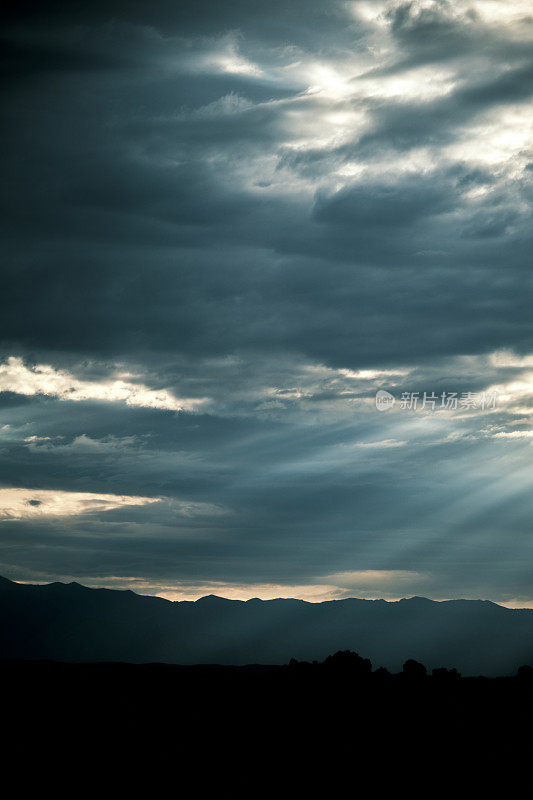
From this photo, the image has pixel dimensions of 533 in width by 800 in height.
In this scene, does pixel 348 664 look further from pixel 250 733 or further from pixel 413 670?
pixel 250 733

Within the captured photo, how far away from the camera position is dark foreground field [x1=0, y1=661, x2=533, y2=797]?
42.6 meters

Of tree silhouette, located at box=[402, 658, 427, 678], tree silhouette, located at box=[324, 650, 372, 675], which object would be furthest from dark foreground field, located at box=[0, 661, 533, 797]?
tree silhouette, located at box=[324, 650, 372, 675]

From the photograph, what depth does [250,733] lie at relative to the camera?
50.6m

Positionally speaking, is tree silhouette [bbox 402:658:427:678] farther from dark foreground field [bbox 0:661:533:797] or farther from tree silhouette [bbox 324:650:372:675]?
dark foreground field [bbox 0:661:533:797]

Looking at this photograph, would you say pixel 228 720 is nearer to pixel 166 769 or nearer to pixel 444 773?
pixel 166 769

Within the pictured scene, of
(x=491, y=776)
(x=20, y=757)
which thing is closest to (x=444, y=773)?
(x=491, y=776)

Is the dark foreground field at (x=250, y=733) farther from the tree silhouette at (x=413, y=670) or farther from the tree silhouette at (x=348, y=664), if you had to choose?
the tree silhouette at (x=348, y=664)

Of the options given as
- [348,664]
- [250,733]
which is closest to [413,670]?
[348,664]

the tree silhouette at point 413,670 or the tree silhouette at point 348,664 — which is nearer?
the tree silhouette at point 413,670

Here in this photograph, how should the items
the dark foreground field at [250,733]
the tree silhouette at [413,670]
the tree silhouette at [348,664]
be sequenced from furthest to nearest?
the tree silhouette at [348,664] → the tree silhouette at [413,670] → the dark foreground field at [250,733]

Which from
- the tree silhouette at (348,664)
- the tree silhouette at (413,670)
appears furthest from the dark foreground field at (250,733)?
the tree silhouette at (348,664)

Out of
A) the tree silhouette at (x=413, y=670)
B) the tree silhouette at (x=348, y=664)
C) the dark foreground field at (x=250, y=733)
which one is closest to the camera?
the dark foreground field at (x=250, y=733)

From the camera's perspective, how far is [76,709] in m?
54.5

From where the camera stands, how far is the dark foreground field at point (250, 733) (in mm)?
42625
